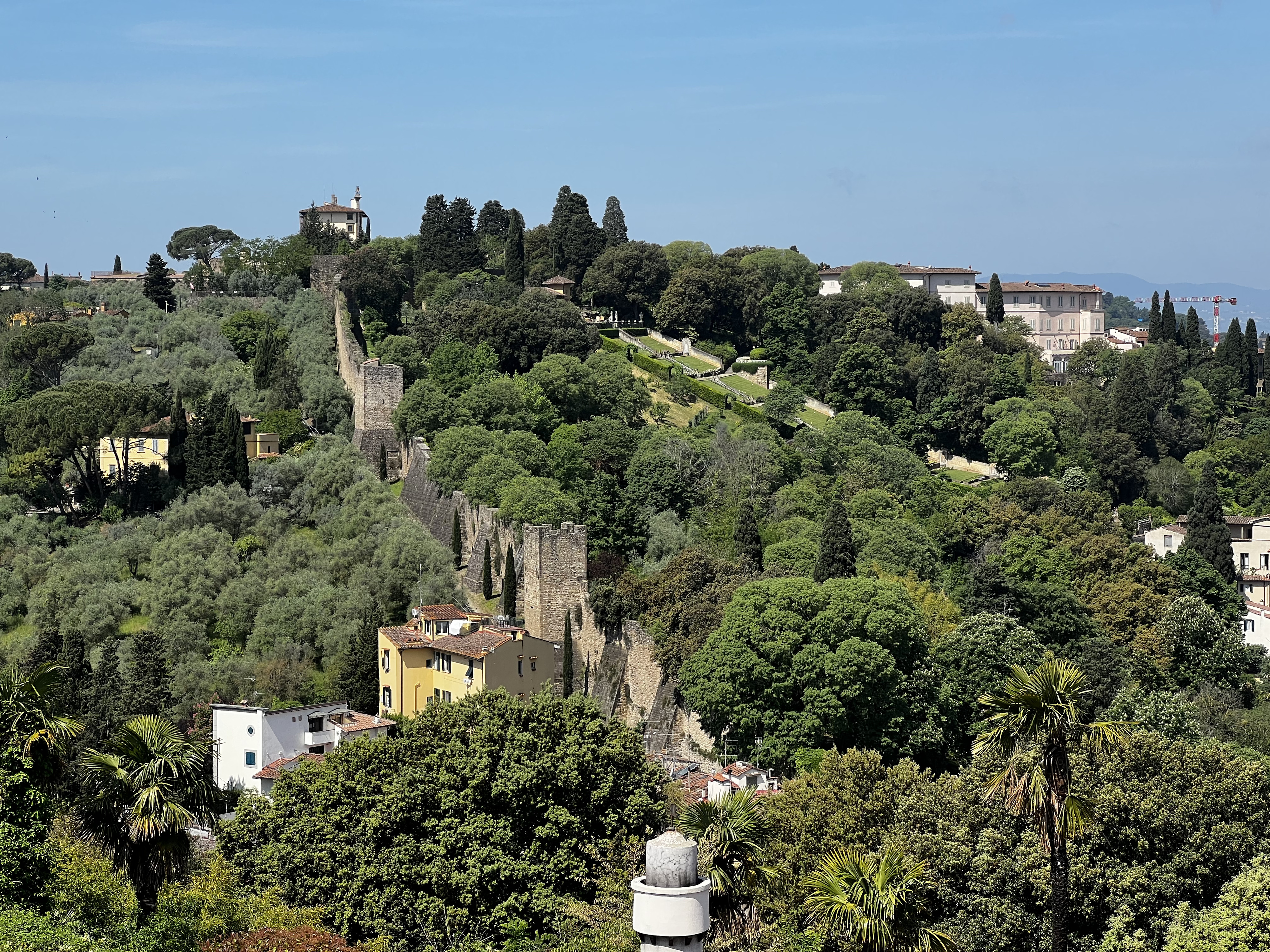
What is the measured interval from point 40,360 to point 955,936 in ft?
162

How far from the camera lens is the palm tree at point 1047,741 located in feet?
60.9

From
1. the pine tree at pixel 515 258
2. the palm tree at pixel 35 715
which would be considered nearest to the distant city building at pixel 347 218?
the pine tree at pixel 515 258

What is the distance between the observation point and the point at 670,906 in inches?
360

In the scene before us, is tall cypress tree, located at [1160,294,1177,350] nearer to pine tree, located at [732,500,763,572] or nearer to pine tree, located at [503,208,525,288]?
pine tree, located at [503,208,525,288]

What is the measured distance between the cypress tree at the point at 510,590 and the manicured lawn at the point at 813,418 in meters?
29.8

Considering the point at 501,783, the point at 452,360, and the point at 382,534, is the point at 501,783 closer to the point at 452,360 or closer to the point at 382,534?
the point at 382,534

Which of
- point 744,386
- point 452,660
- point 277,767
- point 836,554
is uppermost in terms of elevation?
point 744,386

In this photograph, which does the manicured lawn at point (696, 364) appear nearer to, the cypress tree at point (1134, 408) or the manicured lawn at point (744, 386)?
the manicured lawn at point (744, 386)

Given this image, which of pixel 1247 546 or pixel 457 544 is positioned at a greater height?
pixel 457 544

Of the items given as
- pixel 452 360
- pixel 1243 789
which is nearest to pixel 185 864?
pixel 1243 789

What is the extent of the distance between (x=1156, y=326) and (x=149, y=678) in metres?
68.0

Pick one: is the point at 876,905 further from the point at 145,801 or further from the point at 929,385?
the point at 929,385

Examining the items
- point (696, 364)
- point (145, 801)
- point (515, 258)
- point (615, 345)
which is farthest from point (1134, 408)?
point (145, 801)

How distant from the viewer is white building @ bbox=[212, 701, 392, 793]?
3934 cm
